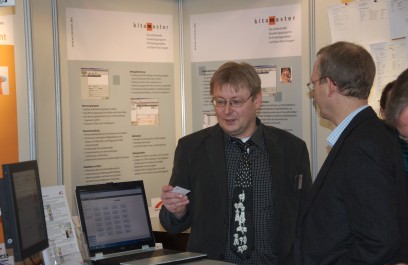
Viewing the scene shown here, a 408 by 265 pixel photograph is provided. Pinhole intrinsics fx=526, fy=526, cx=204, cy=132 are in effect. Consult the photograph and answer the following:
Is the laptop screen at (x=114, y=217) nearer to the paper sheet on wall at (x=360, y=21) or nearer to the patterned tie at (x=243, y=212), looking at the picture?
the patterned tie at (x=243, y=212)

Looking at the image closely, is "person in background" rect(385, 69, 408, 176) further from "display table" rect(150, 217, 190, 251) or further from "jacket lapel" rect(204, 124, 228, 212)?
"display table" rect(150, 217, 190, 251)

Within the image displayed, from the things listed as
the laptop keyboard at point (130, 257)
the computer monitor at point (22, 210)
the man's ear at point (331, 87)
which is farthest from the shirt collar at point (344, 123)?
the computer monitor at point (22, 210)

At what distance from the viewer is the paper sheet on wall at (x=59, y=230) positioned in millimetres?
2326

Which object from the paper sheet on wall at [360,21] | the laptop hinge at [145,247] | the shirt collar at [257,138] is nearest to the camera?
the laptop hinge at [145,247]

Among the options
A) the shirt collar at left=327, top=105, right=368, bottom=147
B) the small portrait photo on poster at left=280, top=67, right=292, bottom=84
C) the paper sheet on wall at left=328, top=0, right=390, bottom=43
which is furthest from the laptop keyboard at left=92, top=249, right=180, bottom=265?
the paper sheet on wall at left=328, top=0, right=390, bottom=43

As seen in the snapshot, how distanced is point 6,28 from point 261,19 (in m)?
1.71

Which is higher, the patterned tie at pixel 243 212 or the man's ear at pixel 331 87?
the man's ear at pixel 331 87

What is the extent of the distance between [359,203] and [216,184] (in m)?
0.90

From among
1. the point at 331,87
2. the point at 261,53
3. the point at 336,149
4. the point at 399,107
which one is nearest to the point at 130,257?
the point at 336,149

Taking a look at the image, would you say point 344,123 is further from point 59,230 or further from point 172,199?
point 59,230

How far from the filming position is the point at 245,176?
2555mm

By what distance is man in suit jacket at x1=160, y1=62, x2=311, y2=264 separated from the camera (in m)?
2.47

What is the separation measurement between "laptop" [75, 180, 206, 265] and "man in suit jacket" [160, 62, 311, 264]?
14cm

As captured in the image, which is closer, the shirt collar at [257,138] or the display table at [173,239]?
the shirt collar at [257,138]
